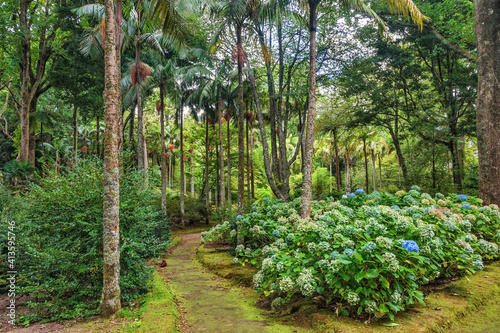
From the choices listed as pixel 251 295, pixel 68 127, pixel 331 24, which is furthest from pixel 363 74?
pixel 68 127

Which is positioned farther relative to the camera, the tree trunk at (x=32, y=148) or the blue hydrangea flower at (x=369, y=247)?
the tree trunk at (x=32, y=148)

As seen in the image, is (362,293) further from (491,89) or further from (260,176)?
(260,176)

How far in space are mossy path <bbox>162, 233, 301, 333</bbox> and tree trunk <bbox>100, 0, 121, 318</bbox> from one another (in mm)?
1272

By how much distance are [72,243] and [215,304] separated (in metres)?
2.82

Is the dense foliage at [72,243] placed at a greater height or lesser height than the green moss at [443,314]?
greater

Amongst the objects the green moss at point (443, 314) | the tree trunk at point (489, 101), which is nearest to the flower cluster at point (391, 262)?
the green moss at point (443, 314)

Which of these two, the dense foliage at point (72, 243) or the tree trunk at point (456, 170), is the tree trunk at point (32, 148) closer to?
the dense foliage at point (72, 243)

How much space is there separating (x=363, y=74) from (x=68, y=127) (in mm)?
32586

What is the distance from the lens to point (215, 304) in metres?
5.21

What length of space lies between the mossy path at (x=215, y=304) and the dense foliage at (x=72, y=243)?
1.14 meters

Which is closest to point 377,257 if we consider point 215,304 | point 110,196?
point 215,304

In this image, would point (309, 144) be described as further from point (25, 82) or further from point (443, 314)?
point (25, 82)

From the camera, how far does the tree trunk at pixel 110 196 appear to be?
4059 mm

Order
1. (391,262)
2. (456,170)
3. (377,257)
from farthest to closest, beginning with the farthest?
(456,170)
(377,257)
(391,262)
